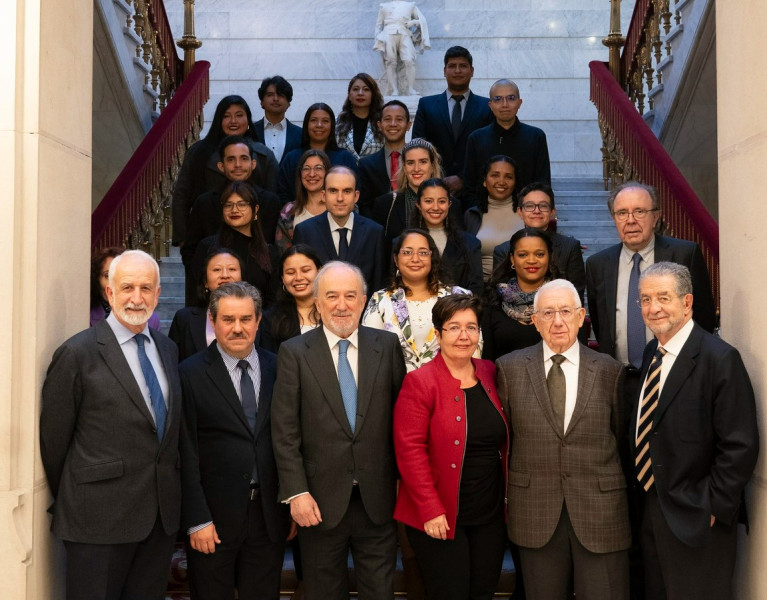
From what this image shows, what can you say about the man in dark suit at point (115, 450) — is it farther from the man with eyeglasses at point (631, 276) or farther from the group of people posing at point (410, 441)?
the man with eyeglasses at point (631, 276)

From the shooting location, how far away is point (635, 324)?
14.8 feet

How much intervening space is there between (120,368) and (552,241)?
7.44 ft

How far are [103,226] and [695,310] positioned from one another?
3134 millimetres

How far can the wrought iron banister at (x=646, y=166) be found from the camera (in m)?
5.27

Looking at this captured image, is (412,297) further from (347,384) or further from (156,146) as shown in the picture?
(156,146)

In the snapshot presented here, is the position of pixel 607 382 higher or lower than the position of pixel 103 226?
Answer: lower

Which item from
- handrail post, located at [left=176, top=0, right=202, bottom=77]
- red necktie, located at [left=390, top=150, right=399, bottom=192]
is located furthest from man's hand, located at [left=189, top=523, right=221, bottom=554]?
handrail post, located at [left=176, top=0, right=202, bottom=77]

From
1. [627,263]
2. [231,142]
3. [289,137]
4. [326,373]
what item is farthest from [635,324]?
[289,137]

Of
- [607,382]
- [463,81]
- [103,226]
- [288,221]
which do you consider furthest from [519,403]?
[463,81]

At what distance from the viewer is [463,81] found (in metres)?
7.41

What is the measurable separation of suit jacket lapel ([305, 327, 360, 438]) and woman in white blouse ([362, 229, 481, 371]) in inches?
20.4

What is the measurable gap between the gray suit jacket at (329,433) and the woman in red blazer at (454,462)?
0.09 meters

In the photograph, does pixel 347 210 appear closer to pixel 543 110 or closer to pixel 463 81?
pixel 463 81

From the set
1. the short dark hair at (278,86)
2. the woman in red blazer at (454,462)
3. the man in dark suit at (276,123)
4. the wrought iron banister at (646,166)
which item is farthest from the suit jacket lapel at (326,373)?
the short dark hair at (278,86)
